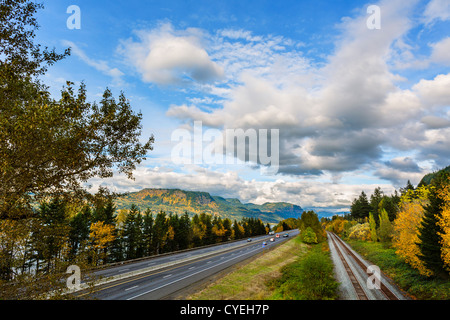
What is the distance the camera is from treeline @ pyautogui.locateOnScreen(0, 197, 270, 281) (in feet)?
23.3

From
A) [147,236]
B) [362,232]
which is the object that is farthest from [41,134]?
[362,232]

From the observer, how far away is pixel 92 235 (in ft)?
135

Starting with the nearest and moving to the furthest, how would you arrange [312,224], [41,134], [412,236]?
[41,134]
[412,236]
[312,224]

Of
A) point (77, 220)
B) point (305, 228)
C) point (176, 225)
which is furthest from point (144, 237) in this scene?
point (305, 228)

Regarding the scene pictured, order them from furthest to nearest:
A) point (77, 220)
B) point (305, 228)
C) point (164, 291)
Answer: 1. point (305, 228)
2. point (77, 220)
3. point (164, 291)

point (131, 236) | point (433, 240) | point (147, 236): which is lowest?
point (147, 236)

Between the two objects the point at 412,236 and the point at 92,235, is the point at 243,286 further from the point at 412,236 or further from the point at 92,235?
the point at 92,235

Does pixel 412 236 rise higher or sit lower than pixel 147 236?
higher

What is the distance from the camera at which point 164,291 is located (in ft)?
70.9

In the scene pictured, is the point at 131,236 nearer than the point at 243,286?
No

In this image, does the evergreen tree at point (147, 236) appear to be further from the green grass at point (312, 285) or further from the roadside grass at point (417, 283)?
the roadside grass at point (417, 283)

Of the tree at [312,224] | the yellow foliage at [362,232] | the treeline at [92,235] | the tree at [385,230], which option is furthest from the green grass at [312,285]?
the yellow foliage at [362,232]
